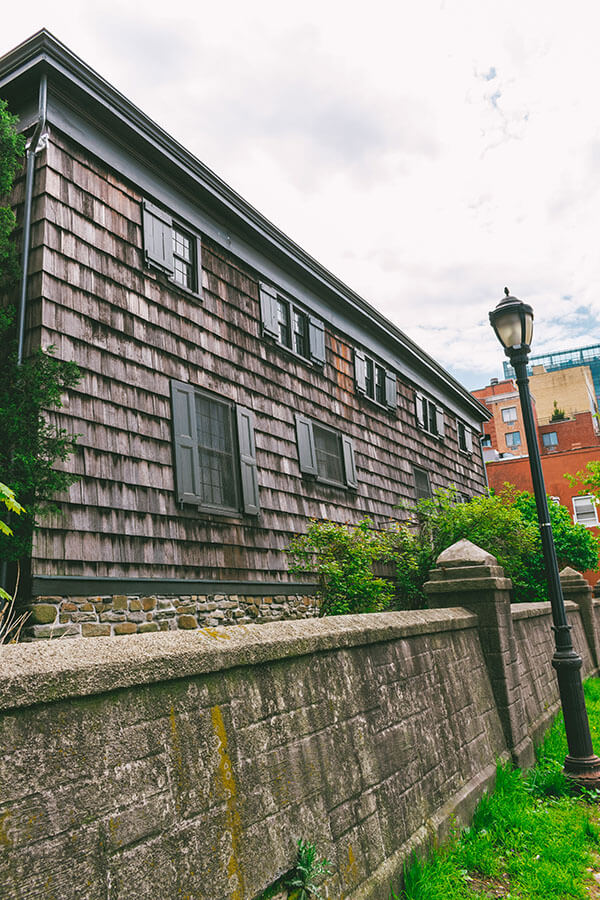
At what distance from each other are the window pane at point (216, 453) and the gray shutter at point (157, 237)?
1.91m

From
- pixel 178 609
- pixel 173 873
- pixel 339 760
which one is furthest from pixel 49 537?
pixel 173 873

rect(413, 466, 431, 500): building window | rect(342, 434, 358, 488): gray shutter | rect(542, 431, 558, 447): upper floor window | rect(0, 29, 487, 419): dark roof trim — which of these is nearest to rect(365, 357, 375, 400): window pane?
rect(0, 29, 487, 419): dark roof trim

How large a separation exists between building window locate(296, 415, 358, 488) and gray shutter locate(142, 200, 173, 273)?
3705 mm

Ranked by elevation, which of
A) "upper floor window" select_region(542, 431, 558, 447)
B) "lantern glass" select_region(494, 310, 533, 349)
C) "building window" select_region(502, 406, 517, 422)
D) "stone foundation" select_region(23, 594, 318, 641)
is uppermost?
"building window" select_region(502, 406, 517, 422)

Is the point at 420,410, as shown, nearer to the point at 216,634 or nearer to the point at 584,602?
the point at 584,602

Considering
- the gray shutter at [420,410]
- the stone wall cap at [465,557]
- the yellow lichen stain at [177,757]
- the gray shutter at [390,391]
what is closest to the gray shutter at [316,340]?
the gray shutter at [390,391]

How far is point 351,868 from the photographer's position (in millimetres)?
2963

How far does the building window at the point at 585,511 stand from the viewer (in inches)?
1243

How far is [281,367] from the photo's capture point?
11.6 metres

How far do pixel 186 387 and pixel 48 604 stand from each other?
355cm

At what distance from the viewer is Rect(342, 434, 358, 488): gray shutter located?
42.8 ft

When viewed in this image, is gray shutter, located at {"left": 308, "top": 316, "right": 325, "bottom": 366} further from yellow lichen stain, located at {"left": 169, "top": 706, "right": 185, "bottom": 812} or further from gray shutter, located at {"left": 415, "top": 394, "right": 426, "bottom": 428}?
yellow lichen stain, located at {"left": 169, "top": 706, "right": 185, "bottom": 812}

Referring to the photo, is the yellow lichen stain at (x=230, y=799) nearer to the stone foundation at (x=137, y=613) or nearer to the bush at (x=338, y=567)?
the stone foundation at (x=137, y=613)

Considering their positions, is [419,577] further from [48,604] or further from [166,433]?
[48,604]
